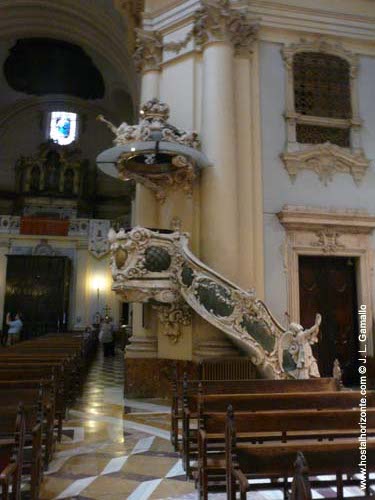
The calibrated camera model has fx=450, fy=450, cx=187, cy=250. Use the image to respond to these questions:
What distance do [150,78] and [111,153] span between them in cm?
257

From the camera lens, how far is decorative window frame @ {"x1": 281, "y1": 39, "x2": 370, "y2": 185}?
883cm

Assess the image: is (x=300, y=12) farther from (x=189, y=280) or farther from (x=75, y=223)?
(x=75, y=223)

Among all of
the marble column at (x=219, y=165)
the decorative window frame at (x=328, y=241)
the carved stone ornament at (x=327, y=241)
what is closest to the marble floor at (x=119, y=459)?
the marble column at (x=219, y=165)

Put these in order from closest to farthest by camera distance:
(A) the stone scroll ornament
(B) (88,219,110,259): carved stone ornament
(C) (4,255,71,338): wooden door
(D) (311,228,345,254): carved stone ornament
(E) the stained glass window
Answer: (A) the stone scroll ornament
(D) (311,228,345,254): carved stone ornament
(C) (4,255,71,338): wooden door
(B) (88,219,110,259): carved stone ornament
(E) the stained glass window

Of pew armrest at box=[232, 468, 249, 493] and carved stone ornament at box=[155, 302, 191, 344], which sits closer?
pew armrest at box=[232, 468, 249, 493]

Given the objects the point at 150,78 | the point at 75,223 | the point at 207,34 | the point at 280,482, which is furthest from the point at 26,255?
the point at 280,482

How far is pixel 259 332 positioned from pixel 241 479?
4.27 m

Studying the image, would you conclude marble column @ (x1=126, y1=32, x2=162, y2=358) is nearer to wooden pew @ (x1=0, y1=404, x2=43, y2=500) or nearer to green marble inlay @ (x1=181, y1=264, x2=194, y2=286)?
green marble inlay @ (x1=181, y1=264, x2=194, y2=286)

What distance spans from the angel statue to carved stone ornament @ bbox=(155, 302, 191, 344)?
187cm

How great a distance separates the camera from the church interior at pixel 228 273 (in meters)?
3.58

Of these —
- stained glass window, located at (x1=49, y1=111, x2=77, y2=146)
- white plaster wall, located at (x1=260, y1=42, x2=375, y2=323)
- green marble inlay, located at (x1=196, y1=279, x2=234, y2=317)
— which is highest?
stained glass window, located at (x1=49, y1=111, x2=77, y2=146)

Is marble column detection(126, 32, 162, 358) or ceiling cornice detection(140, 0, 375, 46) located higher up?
ceiling cornice detection(140, 0, 375, 46)

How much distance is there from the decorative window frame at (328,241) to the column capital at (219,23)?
344 cm

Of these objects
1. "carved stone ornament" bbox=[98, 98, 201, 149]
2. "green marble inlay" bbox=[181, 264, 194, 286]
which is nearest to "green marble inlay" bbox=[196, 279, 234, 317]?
"green marble inlay" bbox=[181, 264, 194, 286]
